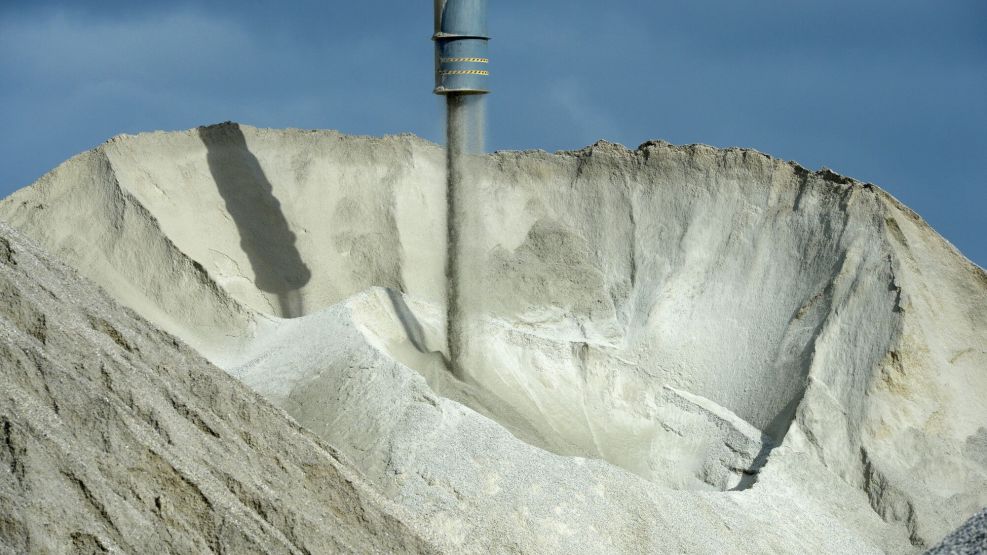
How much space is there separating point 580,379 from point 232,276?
6.70 meters

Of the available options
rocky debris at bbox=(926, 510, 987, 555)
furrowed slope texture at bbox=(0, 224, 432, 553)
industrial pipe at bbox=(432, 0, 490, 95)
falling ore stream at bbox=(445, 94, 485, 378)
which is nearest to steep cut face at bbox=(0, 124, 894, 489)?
falling ore stream at bbox=(445, 94, 485, 378)

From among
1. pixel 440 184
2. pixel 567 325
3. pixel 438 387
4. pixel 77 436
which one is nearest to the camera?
pixel 77 436

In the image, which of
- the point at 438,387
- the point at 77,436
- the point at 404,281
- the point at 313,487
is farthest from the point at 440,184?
the point at 77,436

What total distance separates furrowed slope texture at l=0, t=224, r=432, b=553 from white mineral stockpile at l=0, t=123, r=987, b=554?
0.40m

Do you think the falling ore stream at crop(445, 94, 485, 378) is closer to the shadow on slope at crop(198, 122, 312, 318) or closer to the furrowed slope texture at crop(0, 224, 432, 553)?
the shadow on slope at crop(198, 122, 312, 318)

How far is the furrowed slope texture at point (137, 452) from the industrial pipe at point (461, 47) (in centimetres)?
666

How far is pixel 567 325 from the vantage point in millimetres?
28641

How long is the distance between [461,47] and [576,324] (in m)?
6.60

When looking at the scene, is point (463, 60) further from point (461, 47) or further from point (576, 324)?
point (576, 324)

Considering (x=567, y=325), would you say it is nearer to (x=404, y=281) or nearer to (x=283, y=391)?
(x=404, y=281)

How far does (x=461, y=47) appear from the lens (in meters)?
23.9

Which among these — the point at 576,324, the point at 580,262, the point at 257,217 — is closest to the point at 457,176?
the point at 576,324

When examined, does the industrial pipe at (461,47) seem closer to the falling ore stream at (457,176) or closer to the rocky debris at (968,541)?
the falling ore stream at (457,176)

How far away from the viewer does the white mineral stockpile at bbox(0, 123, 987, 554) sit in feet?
68.1
